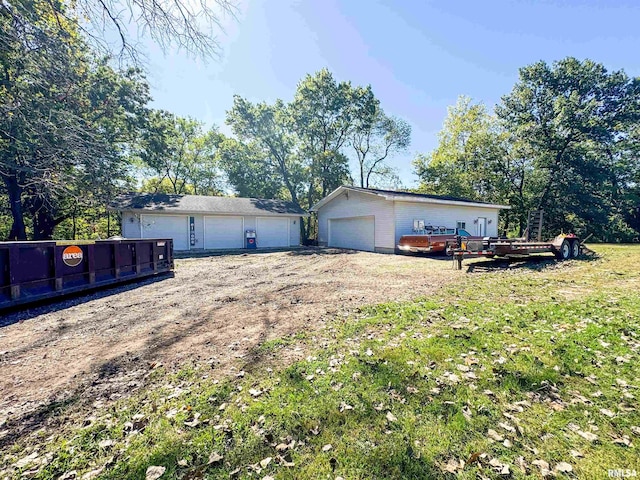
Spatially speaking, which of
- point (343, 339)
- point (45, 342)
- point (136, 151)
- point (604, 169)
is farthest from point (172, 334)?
point (604, 169)

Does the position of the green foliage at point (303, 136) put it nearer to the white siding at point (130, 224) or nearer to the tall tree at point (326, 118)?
the tall tree at point (326, 118)

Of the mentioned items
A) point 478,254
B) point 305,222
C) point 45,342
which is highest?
point 305,222

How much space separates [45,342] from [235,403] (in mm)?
3686

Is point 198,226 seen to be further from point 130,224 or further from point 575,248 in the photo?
point 575,248

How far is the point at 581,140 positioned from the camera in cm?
2312

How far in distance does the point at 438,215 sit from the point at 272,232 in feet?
38.8

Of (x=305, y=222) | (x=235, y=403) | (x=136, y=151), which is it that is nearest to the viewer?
(x=235, y=403)

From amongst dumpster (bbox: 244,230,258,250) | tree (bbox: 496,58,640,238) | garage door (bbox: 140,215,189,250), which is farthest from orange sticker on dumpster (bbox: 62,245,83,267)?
tree (bbox: 496,58,640,238)

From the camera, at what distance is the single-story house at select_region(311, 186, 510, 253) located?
1584 cm

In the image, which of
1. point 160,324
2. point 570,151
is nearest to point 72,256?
point 160,324

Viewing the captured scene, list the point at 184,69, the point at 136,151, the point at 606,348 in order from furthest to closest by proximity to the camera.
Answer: the point at 136,151, the point at 184,69, the point at 606,348

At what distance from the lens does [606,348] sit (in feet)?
10.9

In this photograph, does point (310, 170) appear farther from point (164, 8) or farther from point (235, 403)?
point (235, 403)

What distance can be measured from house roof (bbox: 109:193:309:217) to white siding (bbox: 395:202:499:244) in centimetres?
909
